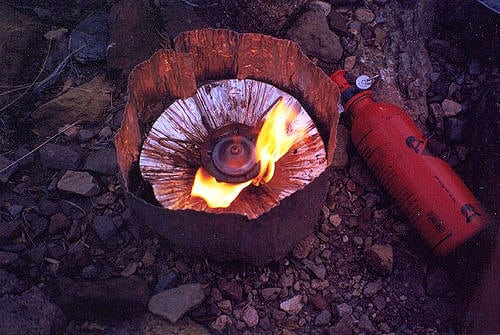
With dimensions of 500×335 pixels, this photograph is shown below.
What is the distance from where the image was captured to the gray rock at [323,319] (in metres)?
1.72

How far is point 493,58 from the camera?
213cm

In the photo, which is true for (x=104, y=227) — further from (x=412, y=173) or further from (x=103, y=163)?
(x=412, y=173)

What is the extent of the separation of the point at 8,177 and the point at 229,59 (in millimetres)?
993

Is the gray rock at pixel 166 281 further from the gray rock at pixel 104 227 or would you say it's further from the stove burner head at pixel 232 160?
the stove burner head at pixel 232 160

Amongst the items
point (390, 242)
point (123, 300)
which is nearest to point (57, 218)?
point (123, 300)

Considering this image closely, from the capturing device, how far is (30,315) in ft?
5.47

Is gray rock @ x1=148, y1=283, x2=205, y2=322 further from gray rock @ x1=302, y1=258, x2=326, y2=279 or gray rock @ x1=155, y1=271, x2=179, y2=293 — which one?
gray rock @ x1=302, y1=258, x2=326, y2=279

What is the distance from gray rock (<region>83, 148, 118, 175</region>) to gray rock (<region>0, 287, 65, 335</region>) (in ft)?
1.70

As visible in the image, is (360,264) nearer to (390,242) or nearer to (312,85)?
(390,242)

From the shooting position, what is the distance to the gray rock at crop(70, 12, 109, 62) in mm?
2322

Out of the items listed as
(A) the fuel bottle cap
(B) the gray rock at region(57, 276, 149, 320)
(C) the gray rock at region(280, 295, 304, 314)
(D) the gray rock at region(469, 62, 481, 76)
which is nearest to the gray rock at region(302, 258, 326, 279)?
(C) the gray rock at region(280, 295, 304, 314)

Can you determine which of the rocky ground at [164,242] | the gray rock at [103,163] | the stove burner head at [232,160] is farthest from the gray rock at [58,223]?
the stove burner head at [232,160]

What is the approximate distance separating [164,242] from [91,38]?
1.07 m

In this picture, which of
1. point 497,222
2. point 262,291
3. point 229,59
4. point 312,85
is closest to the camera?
point 497,222
